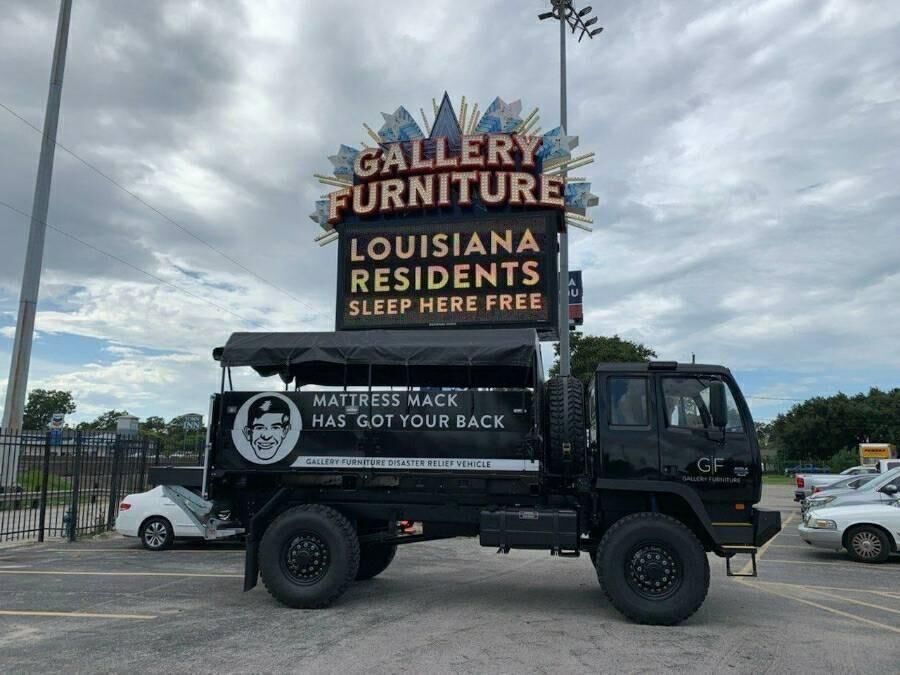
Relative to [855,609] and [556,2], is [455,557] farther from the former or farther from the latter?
[556,2]

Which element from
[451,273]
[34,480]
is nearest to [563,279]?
[451,273]

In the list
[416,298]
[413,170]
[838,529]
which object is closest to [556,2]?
[413,170]

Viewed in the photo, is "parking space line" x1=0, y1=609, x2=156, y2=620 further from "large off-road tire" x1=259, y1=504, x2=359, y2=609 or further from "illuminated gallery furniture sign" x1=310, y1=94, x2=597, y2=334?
"illuminated gallery furniture sign" x1=310, y1=94, x2=597, y2=334

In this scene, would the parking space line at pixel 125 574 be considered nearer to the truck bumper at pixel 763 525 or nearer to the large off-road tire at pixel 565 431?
the large off-road tire at pixel 565 431

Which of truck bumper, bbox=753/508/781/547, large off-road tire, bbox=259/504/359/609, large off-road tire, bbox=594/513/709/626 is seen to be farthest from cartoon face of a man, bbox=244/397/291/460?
truck bumper, bbox=753/508/781/547

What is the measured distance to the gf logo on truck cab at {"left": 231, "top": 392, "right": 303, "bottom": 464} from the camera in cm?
809

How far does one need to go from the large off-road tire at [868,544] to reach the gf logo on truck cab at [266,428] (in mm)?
9708

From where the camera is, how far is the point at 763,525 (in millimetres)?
7363

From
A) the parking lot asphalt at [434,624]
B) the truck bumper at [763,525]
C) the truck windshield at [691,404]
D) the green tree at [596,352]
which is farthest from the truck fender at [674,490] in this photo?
the green tree at [596,352]

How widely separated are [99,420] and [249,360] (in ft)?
407

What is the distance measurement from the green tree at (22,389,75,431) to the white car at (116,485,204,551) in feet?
362

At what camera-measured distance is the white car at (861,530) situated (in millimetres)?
11633

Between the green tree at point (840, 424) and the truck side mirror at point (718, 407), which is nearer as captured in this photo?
the truck side mirror at point (718, 407)

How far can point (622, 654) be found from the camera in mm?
5988
